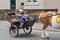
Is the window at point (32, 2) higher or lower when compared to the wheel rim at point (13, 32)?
higher

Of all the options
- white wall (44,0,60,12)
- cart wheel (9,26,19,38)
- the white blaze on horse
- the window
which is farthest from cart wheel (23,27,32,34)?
the window

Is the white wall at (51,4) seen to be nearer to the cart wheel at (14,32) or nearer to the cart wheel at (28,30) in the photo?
the cart wheel at (28,30)

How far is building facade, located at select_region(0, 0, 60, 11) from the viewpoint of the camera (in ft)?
81.6

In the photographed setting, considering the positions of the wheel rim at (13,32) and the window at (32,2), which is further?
the window at (32,2)

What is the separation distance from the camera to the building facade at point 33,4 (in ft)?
81.6

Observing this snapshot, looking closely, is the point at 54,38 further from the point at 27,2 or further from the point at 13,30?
the point at 27,2

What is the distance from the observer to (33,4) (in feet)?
83.3

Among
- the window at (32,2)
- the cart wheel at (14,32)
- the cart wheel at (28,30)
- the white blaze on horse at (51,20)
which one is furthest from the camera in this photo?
the window at (32,2)

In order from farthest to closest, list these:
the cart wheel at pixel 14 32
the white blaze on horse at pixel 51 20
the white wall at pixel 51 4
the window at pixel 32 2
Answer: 1. the window at pixel 32 2
2. the white wall at pixel 51 4
3. the cart wheel at pixel 14 32
4. the white blaze on horse at pixel 51 20

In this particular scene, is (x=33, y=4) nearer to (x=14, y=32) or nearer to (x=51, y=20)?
(x=14, y=32)

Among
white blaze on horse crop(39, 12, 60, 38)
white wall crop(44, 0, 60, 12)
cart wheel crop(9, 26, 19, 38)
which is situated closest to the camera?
white blaze on horse crop(39, 12, 60, 38)

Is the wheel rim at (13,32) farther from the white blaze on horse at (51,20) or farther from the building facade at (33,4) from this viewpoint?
the building facade at (33,4)

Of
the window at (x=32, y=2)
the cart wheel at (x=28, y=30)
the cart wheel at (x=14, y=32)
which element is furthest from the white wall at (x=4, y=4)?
the cart wheel at (x=14, y=32)

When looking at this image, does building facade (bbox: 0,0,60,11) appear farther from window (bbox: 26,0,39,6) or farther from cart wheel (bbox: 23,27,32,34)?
cart wheel (bbox: 23,27,32,34)
